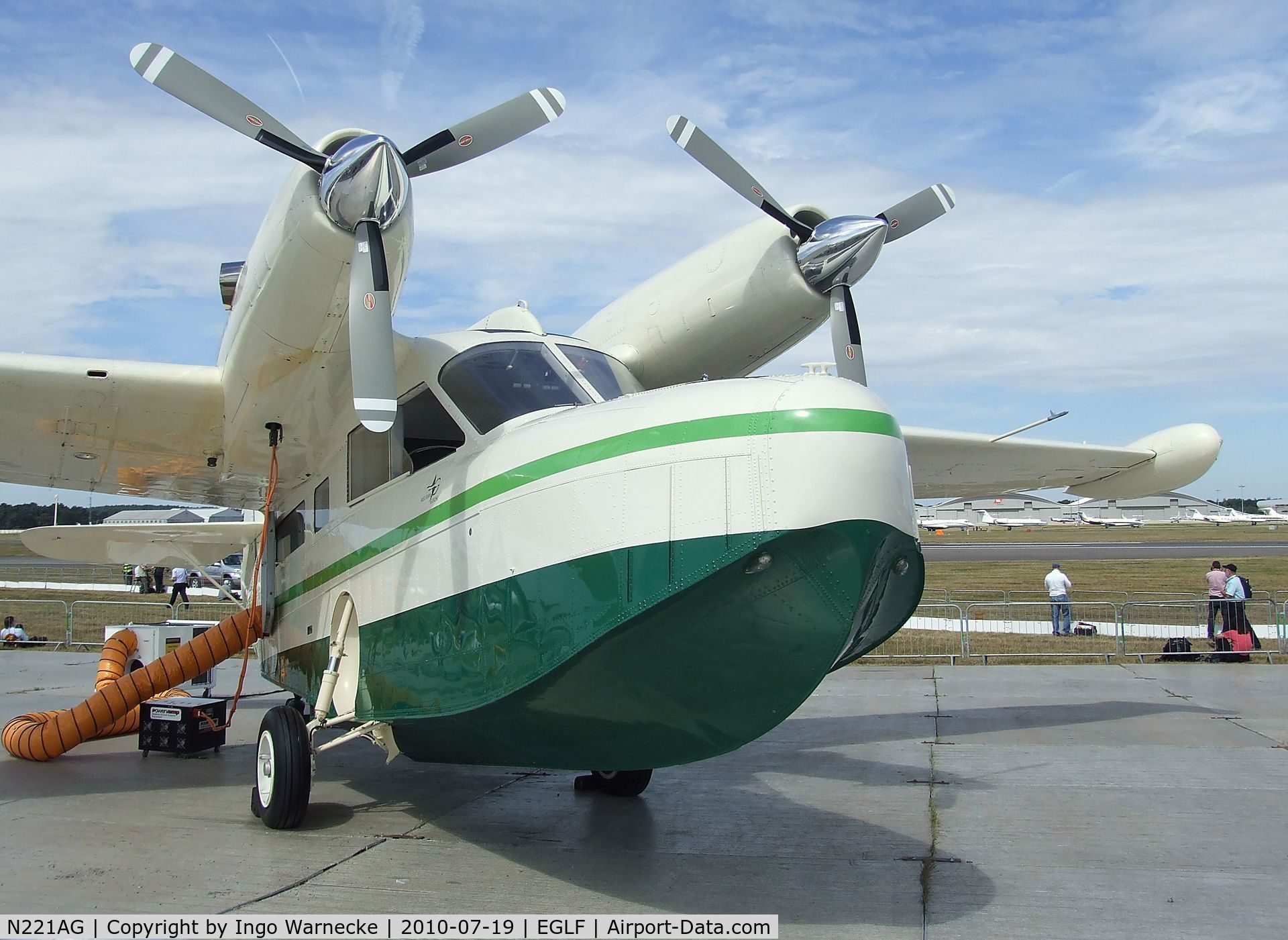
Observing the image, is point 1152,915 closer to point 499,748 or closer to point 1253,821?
point 1253,821

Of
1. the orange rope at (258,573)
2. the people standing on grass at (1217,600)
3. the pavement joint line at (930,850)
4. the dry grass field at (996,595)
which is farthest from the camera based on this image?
the dry grass field at (996,595)

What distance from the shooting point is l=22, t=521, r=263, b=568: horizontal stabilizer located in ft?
36.9

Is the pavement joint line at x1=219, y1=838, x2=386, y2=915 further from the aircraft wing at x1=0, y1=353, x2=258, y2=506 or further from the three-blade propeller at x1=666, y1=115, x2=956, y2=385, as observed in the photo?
the three-blade propeller at x1=666, y1=115, x2=956, y2=385

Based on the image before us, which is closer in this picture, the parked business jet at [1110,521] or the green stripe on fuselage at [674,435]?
the green stripe on fuselage at [674,435]

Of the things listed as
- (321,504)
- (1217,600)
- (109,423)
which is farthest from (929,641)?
(109,423)

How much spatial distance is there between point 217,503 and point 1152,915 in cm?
939

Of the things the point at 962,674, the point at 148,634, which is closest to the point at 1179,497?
the point at 962,674

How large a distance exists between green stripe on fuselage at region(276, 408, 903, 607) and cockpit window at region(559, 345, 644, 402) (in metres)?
1.16

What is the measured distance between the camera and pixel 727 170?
7918 mm

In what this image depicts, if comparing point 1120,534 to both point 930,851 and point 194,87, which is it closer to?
point 930,851

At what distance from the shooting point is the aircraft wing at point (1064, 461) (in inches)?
410

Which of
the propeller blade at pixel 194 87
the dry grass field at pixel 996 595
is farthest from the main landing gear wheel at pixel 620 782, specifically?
the dry grass field at pixel 996 595

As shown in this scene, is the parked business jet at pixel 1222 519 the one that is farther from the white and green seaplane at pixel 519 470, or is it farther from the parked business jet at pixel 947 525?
the white and green seaplane at pixel 519 470

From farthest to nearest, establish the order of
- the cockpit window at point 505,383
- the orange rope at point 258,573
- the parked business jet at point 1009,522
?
the parked business jet at point 1009,522
the orange rope at point 258,573
the cockpit window at point 505,383
